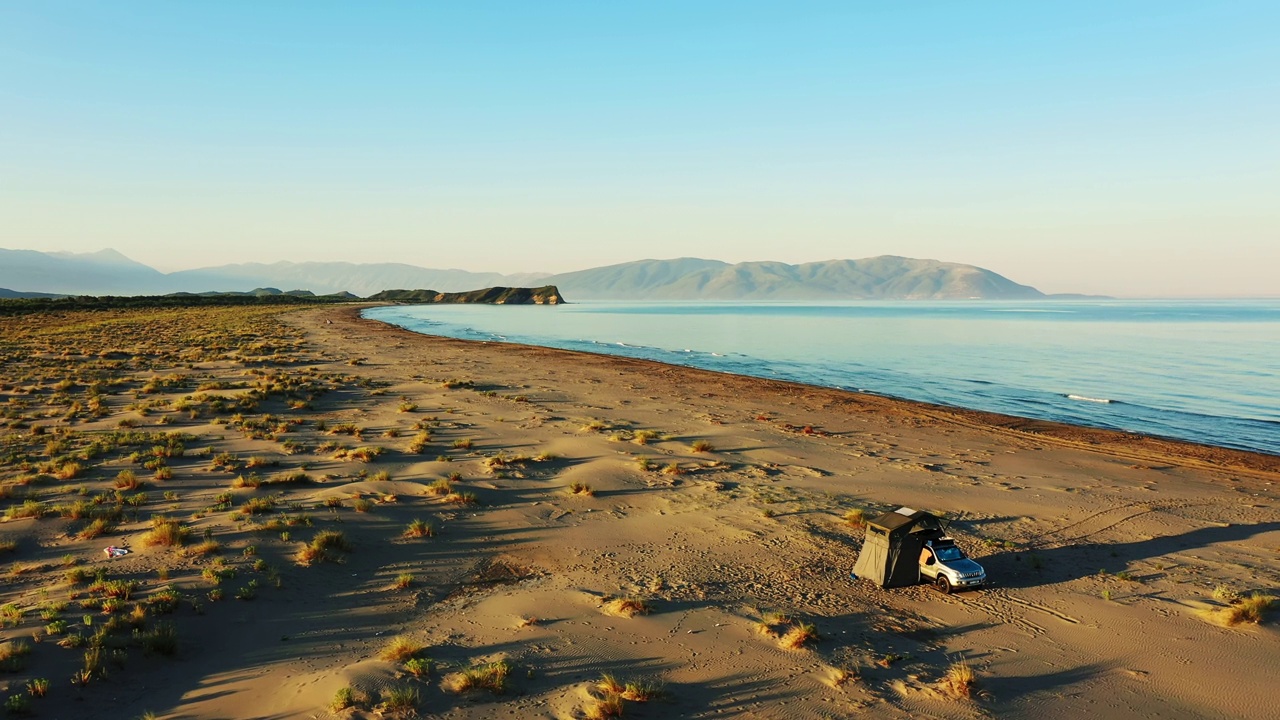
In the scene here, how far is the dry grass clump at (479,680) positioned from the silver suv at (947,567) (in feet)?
27.1

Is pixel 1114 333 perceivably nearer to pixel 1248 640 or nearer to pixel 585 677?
pixel 1248 640

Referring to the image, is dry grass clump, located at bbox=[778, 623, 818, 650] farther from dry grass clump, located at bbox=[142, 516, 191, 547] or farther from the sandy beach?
dry grass clump, located at bbox=[142, 516, 191, 547]

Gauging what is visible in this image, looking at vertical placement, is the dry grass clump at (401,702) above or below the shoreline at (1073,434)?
below

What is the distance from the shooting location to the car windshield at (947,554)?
40.5 ft

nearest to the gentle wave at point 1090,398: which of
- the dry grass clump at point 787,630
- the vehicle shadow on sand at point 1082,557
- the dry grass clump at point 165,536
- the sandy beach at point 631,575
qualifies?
the sandy beach at point 631,575

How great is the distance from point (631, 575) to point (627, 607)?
166cm

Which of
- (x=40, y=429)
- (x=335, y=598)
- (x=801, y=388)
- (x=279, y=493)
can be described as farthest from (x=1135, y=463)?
(x=40, y=429)

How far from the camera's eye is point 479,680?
8812 mm

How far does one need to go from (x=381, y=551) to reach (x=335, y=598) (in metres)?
2.07

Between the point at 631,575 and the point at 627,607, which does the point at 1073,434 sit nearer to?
the point at 631,575

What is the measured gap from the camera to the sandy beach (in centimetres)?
894

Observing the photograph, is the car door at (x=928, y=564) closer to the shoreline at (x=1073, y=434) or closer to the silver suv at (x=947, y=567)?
the silver suv at (x=947, y=567)

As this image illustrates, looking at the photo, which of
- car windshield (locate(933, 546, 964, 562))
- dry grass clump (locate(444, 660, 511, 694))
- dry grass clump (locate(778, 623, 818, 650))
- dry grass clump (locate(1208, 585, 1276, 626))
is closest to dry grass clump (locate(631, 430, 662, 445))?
car windshield (locate(933, 546, 964, 562))

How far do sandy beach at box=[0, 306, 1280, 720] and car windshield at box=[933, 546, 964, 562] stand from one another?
754 mm
